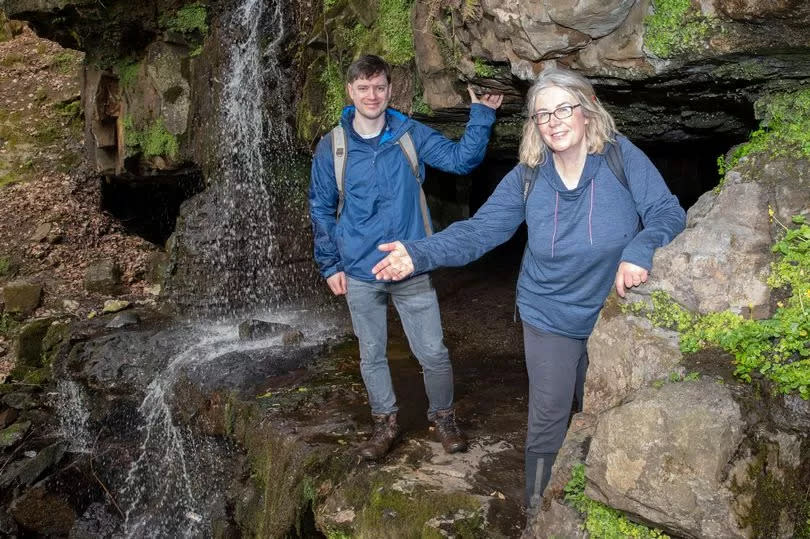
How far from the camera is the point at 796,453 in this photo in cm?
308

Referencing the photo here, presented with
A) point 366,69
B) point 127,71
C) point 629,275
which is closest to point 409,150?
point 366,69

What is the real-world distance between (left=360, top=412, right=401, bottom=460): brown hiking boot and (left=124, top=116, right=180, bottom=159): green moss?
22.5 ft

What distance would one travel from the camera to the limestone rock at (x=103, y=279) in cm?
1123

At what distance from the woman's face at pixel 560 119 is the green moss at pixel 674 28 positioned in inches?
49.1

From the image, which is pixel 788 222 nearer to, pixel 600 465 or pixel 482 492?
pixel 600 465

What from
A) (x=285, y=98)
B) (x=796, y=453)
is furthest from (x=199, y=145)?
(x=796, y=453)

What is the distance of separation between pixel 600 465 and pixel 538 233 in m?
1.08

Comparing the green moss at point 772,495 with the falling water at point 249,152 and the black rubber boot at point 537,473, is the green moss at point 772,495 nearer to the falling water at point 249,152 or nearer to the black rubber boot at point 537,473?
the black rubber boot at point 537,473

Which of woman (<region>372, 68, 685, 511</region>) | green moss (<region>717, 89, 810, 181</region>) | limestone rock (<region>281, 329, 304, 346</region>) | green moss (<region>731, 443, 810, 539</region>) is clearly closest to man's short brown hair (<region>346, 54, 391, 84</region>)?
woman (<region>372, 68, 685, 511</region>)

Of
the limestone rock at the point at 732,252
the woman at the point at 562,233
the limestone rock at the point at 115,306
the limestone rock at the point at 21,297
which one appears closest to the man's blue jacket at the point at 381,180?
the woman at the point at 562,233

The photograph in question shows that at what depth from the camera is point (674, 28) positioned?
4246 mm

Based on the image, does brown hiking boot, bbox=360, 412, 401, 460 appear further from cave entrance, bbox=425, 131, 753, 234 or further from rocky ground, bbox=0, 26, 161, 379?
rocky ground, bbox=0, 26, 161, 379

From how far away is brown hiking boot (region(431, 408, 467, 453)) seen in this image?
16.3 feet

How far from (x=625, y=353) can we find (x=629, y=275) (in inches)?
16.5
